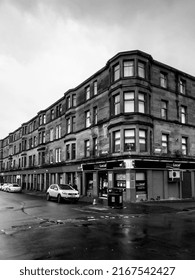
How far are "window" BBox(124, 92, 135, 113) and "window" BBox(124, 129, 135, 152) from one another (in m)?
2.05

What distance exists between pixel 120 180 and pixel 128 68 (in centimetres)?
1101

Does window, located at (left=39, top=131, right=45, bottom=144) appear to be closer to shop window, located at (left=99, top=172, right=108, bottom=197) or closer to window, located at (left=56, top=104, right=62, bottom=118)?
window, located at (left=56, top=104, right=62, bottom=118)

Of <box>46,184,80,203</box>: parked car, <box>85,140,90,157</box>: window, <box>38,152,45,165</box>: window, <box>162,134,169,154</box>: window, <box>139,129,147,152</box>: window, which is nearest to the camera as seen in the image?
<box>46,184,80,203</box>: parked car

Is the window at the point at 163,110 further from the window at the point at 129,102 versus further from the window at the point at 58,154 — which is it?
the window at the point at 58,154

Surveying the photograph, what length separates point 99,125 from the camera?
28062 millimetres

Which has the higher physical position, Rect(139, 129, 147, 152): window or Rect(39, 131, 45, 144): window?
Rect(39, 131, 45, 144): window

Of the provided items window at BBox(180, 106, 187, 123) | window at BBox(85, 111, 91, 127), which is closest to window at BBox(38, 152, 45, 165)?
window at BBox(85, 111, 91, 127)

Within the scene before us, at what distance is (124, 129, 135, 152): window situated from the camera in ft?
76.5

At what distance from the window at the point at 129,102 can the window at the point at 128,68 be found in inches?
76.6

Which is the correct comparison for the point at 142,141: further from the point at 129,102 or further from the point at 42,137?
the point at 42,137

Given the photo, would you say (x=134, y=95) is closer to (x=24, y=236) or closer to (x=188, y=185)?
(x=188, y=185)

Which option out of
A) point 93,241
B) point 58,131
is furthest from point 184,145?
point 93,241

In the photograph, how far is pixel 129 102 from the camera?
2422 centimetres
